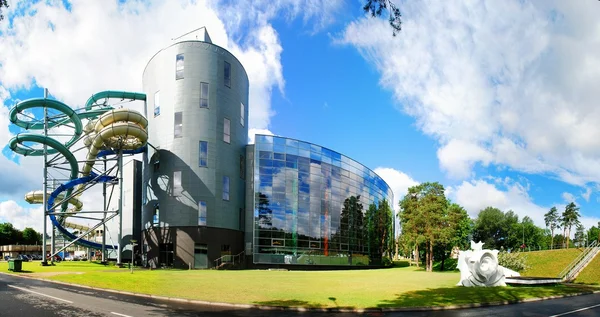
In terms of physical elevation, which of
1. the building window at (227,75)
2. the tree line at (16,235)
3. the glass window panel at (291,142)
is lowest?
the tree line at (16,235)

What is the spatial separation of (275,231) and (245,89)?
2256cm

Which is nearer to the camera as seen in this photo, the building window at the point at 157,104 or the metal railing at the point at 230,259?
the metal railing at the point at 230,259

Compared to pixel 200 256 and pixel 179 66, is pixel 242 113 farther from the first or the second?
pixel 200 256

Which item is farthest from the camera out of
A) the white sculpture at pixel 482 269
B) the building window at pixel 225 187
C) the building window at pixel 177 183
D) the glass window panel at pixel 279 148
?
the glass window panel at pixel 279 148

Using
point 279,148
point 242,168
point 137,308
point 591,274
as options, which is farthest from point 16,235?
point 591,274

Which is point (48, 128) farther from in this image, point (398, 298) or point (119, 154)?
point (398, 298)

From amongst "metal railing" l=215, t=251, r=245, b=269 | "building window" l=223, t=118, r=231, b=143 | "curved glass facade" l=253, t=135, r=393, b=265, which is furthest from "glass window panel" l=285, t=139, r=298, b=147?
"metal railing" l=215, t=251, r=245, b=269

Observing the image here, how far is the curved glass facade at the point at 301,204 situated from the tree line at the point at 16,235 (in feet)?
392

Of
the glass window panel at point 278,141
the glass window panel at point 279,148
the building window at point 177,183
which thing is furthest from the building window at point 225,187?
the glass window panel at point 278,141

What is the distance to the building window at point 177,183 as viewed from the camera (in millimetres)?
55125

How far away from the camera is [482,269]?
31.1 m

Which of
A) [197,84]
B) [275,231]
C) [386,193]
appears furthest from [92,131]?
[386,193]

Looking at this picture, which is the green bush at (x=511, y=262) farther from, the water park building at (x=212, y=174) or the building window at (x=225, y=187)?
the building window at (x=225, y=187)

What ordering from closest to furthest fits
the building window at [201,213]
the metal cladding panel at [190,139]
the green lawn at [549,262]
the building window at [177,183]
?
the green lawn at [549,262], the building window at [201,213], the building window at [177,183], the metal cladding panel at [190,139]
